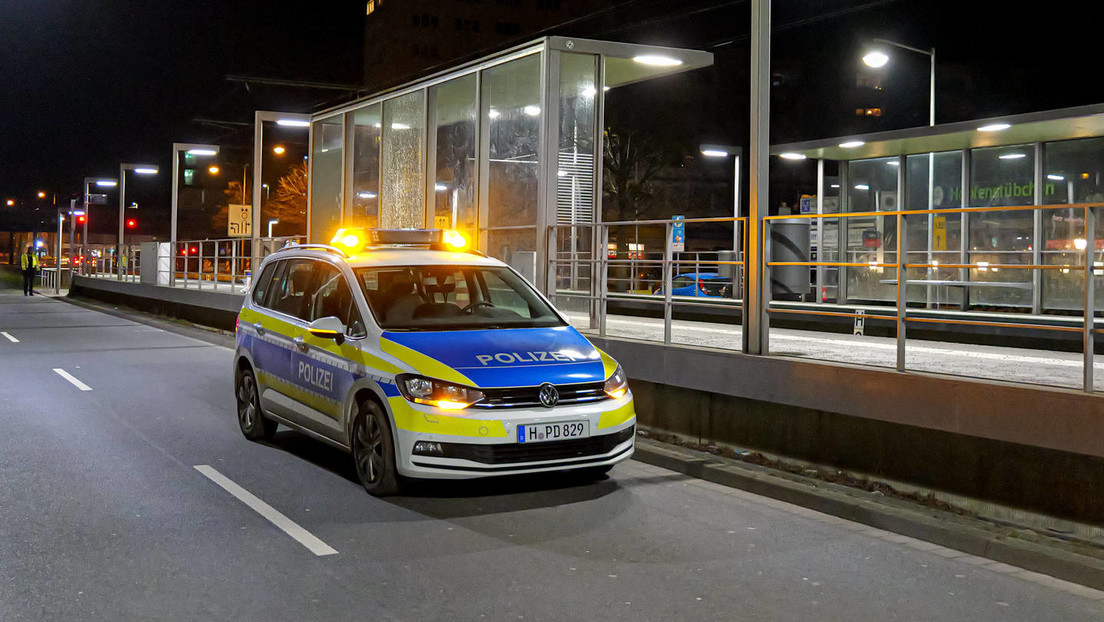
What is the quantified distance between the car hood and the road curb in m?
1.45

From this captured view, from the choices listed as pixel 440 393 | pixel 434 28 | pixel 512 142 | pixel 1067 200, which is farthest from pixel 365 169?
pixel 434 28

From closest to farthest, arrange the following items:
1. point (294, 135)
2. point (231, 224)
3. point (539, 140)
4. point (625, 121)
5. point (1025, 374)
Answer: point (1025, 374) → point (539, 140) → point (231, 224) → point (625, 121) → point (294, 135)

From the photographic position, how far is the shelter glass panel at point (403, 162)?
16.9 meters

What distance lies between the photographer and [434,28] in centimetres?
12231

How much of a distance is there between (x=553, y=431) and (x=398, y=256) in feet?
8.00

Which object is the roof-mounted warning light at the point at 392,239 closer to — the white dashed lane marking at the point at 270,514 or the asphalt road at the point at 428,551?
the asphalt road at the point at 428,551

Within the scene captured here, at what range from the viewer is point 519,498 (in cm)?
767

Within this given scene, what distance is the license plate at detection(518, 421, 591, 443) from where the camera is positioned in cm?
714

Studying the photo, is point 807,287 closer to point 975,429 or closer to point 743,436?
point 743,436

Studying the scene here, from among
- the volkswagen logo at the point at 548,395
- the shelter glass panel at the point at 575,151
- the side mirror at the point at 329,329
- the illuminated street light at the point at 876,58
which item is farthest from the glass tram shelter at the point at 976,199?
the side mirror at the point at 329,329

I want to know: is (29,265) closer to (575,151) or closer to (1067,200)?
(575,151)

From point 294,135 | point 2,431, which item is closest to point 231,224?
point 2,431

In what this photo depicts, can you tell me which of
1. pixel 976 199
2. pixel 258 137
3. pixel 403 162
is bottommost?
pixel 976 199

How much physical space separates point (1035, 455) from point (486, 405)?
3318 millimetres
